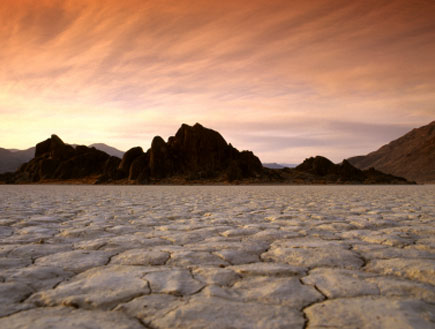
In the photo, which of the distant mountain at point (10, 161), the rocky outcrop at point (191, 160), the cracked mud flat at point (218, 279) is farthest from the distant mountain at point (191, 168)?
the distant mountain at point (10, 161)

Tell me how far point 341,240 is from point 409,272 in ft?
3.70

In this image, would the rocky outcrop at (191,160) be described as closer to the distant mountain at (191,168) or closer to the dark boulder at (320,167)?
the distant mountain at (191,168)

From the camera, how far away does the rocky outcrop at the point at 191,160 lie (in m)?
43.5

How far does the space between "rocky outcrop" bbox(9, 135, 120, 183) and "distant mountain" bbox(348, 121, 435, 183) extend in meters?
71.6

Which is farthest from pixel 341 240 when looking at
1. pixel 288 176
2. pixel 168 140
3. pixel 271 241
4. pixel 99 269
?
pixel 168 140

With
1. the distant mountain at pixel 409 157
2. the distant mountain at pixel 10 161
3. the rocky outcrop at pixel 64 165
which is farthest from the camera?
the distant mountain at pixel 10 161

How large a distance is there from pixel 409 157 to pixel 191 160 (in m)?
80.4

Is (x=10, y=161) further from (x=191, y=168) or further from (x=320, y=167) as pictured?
(x=320, y=167)

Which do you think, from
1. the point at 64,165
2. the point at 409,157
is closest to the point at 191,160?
the point at 64,165

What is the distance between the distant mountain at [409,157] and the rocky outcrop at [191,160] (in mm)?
54830

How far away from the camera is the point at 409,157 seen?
98.2m

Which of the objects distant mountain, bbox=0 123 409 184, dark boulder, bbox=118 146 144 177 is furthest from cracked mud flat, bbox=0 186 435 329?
dark boulder, bbox=118 146 144 177

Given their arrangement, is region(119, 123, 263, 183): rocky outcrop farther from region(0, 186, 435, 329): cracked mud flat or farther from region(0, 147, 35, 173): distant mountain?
region(0, 147, 35, 173): distant mountain

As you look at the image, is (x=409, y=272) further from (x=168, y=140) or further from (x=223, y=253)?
(x=168, y=140)
